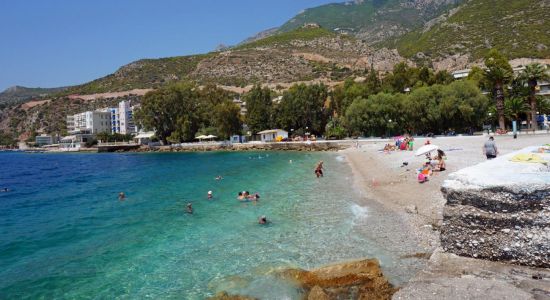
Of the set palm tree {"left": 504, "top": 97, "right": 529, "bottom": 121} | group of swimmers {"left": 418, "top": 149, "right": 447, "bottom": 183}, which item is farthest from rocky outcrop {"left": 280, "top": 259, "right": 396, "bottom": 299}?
palm tree {"left": 504, "top": 97, "right": 529, "bottom": 121}

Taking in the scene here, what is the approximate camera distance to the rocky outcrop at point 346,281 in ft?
29.9

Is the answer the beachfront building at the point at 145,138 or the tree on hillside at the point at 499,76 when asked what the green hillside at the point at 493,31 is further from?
the beachfront building at the point at 145,138

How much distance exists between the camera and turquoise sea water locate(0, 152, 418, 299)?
11.0 meters

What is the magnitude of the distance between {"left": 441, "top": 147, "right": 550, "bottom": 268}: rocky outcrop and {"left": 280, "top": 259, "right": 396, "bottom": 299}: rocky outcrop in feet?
7.43

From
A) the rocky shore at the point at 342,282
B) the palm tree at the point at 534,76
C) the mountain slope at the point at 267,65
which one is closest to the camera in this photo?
the rocky shore at the point at 342,282

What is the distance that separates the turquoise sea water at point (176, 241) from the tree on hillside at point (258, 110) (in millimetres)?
56266

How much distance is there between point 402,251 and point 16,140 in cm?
18787

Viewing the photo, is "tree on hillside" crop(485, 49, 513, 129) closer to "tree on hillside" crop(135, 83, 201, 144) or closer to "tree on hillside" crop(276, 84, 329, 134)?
"tree on hillside" crop(276, 84, 329, 134)

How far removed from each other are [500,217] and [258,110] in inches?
2962

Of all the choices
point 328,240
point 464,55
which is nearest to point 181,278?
point 328,240

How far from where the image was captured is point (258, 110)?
274 feet

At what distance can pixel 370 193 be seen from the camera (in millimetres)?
21781

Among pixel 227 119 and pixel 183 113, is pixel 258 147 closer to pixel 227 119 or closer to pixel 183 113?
pixel 227 119

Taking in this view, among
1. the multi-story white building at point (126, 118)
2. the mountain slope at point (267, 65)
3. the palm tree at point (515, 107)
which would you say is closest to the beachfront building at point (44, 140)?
the multi-story white building at point (126, 118)
